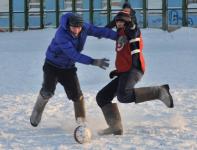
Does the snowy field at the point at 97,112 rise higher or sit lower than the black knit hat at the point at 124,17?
lower

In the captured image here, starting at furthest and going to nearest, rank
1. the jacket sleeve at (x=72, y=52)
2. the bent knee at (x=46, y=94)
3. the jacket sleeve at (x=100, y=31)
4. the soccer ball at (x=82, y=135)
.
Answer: the bent knee at (x=46, y=94)
the jacket sleeve at (x=100, y=31)
the jacket sleeve at (x=72, y=52)
the soccer ball at (x=82, y=135)

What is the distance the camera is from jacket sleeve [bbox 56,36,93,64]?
563cm

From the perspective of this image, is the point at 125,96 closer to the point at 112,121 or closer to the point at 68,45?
the point at 112,121

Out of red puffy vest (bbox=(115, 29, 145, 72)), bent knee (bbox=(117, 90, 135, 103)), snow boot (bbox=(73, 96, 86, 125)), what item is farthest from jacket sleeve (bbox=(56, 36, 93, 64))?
snow boot (bbox=(73, 96, 86, 125))

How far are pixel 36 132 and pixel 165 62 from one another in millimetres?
9220

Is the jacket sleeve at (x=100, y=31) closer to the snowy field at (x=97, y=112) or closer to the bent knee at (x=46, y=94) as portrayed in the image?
the bent knee at (x=46, y=94)

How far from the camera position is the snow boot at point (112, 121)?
5.79m

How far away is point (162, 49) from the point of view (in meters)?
18.1

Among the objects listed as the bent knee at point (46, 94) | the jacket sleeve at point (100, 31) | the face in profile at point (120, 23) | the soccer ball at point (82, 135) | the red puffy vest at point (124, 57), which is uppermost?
the face in profile at point (120, 23)

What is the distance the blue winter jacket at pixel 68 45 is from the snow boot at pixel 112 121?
676 millimetres

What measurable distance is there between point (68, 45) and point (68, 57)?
12.9 inches

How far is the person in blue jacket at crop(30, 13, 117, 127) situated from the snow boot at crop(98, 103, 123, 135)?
0.47 m

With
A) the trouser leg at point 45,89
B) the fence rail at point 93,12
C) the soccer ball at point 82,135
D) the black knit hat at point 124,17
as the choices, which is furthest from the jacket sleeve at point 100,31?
the fence rail at point 93,12

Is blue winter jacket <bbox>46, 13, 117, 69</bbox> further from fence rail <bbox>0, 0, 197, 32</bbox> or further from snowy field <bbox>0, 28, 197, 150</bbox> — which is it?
fence rail <bbox>0, 0, 197, 32</bbox>
